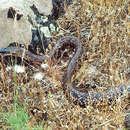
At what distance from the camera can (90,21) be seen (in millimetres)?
5590

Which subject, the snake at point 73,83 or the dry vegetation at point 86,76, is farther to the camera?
the snake at point 73,83

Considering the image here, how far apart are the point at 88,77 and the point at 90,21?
125cm

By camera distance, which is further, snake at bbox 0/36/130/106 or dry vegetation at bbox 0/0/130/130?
snake at bbox 0/36/130/106

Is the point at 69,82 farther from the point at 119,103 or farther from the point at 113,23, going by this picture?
the point at 113,23

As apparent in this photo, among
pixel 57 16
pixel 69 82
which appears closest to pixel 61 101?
pixel 69 82

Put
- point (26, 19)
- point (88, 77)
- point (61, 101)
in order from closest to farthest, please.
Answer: point (61, 101) → point (88, 77) → point (26, 19)

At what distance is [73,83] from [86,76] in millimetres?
218

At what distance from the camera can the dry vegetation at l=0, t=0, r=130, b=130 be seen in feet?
13.3

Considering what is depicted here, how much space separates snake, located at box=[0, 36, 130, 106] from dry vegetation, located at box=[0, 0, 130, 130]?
93 mm

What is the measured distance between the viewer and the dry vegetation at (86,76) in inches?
159

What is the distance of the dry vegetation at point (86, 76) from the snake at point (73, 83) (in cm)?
9

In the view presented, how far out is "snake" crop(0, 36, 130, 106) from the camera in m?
4.28

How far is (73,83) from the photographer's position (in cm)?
477

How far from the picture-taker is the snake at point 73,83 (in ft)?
14.0
